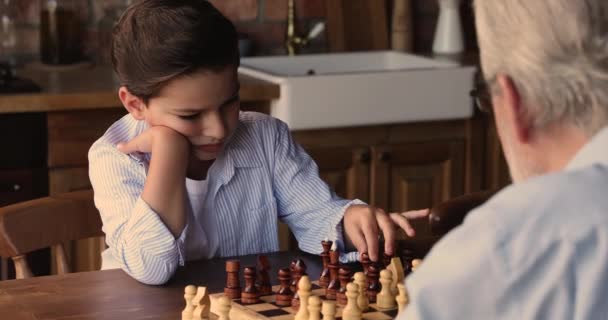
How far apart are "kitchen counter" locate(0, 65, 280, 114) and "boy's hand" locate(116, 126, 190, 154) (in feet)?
3.20

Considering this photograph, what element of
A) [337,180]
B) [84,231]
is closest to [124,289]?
[84,231]

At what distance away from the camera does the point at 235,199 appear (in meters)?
2.12

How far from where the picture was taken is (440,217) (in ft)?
6.66

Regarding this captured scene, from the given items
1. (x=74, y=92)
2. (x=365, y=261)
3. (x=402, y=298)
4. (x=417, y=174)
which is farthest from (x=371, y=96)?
(x=402, y=298)

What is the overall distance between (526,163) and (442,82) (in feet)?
7.36

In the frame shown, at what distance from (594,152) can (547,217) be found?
0.32 ft

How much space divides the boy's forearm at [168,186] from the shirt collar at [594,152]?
99 cm

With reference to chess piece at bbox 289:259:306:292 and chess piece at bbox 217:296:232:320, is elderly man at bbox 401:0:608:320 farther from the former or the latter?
chess piece at bbox 289:259:306:292

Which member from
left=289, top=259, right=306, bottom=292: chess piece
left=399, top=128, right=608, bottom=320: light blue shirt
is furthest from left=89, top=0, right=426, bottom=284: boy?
left=399, top=128, right=608, bottom=320: light blue shirt

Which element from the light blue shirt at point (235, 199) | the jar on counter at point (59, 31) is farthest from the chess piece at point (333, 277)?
the jar on counter at point (59, 31)

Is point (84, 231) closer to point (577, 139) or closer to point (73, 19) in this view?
point (577, 139)

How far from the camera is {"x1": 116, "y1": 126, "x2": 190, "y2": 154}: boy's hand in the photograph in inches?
75.1

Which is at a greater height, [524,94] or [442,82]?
[524,94]

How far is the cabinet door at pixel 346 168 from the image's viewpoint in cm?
324
